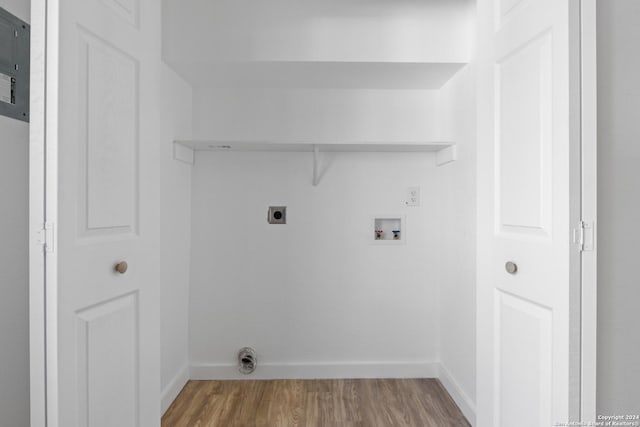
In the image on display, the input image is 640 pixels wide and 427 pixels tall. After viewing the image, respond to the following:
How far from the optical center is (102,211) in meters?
1.17

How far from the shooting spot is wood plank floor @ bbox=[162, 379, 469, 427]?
1.98m

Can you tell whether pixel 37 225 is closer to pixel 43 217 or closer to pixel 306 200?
pixel 43 217

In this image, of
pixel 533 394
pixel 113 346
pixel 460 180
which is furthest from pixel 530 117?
pixel 113 346

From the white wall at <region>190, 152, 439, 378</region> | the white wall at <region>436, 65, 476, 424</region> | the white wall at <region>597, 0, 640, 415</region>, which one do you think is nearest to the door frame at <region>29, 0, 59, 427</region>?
the white wall at <region>597, 0, 640, 415</region>

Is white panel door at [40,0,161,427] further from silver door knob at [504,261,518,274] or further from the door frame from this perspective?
silver door knob at [504,261,518,274]

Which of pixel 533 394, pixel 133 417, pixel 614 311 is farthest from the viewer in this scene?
pixel 133 417

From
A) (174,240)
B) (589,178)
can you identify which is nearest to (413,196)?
(174,240)

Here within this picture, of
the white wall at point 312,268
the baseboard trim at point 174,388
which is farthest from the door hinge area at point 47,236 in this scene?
the white wall at point 312,268

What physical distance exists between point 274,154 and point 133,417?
1584 millimetres

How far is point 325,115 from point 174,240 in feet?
3.80

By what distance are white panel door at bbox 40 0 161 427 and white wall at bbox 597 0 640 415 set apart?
1.34 metres

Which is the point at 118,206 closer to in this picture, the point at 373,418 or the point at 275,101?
the point at 275,101

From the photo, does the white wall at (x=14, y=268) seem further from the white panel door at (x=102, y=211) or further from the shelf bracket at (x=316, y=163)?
the shelf bracket at (x=316, y=163)

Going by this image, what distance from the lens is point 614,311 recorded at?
98 centimetres
